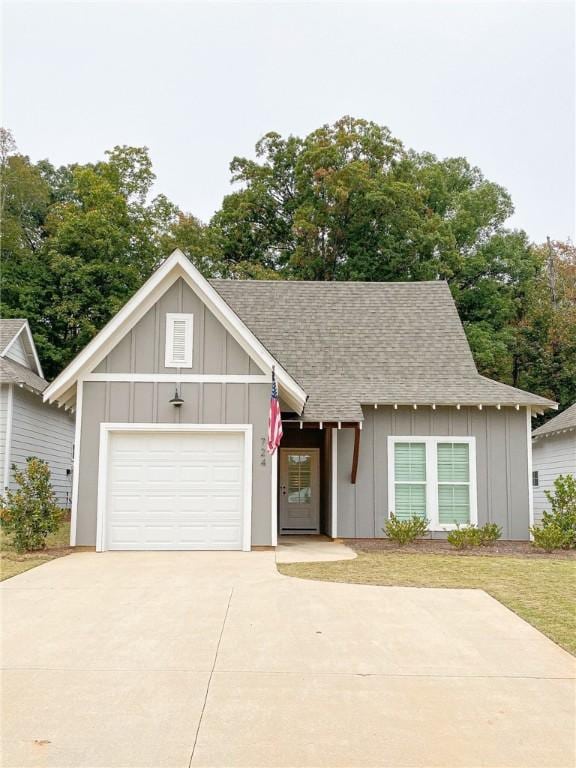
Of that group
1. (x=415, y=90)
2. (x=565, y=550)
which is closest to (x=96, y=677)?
(x=565, y=550)

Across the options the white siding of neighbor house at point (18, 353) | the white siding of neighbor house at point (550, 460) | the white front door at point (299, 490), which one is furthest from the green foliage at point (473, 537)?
the white siding of neighbor house at point (18, 353)

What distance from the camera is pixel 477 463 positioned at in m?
14.9

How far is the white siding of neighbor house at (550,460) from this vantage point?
19.2 m

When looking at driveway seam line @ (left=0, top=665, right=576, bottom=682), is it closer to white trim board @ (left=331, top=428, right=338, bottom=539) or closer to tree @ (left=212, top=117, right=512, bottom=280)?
white trim board @ (left=331, top=428, right=338, bottom=539)

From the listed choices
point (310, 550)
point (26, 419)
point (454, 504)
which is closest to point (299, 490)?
point (454, 504)

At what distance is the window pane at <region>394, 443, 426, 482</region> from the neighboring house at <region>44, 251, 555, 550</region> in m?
0.03

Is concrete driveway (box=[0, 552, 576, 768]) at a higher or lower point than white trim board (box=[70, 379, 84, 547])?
lower

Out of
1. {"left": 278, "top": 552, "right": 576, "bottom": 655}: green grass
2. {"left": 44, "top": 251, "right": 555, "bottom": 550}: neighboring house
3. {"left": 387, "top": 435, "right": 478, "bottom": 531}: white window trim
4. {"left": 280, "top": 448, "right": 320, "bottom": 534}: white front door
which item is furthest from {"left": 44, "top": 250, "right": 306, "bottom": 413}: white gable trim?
{"left": 280, "top": 448, "right": 320, "bottom": 534}: white front door

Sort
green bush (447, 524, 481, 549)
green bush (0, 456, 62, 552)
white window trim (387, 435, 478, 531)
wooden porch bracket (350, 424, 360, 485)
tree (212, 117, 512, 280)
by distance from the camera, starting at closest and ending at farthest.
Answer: green bush (0, 456, 62, 552) < green bush (447, 524, 481, 549) < wooden porch bracket (350, 424, 360, 485) < white window trim (387, 435, 478, 531) < tree (212, 117, 512, 280)

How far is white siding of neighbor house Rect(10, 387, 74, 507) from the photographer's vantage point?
1845 centimetres

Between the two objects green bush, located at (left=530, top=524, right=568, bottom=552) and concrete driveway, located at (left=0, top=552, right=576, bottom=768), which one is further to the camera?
green bush, located at (left=530, top=524, right=568, bottom=552)

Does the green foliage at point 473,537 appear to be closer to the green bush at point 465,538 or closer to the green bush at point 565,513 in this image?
the green bush at point 465,538

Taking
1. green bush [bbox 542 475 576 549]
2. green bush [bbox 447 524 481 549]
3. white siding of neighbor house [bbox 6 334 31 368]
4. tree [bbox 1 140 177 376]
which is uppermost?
tree [bbox 1 140 177 376]

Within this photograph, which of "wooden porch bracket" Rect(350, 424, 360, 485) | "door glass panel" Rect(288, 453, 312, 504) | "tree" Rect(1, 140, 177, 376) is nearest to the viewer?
"wooden porch bracket" Rect(350, 424, 360, 485)
